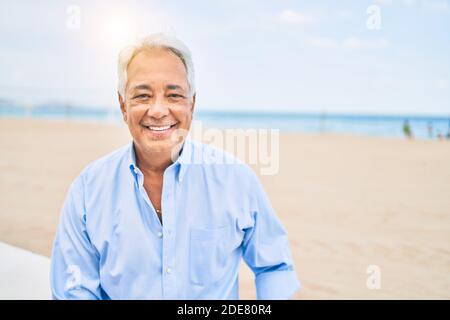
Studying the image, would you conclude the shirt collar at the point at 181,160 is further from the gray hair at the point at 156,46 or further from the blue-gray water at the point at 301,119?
the blue-gray water at the point at 301,119

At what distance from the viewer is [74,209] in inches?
51.1

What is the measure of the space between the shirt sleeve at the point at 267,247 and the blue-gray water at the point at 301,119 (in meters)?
11.3

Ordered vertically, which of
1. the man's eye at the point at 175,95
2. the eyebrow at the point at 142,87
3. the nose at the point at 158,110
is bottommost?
the nose at the point at 158,110

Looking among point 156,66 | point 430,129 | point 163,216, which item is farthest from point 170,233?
point 430,129

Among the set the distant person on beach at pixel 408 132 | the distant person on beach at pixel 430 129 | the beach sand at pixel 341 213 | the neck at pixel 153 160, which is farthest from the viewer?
the distant person on beach at pixel 408 132

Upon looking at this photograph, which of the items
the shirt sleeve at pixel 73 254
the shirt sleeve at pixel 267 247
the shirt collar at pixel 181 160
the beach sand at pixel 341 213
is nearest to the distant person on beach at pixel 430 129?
the beach sand at pixel 341 213

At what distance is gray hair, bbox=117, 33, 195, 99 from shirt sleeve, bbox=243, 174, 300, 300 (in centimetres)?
42

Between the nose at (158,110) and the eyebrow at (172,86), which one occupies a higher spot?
the eyebrow at (172,86)

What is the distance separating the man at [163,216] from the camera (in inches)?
50.7

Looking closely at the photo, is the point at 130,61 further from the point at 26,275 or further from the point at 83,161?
the point at 83,161

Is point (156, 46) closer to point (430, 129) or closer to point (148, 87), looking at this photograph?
point (148, 87)

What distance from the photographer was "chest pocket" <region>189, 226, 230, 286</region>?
4.38 feet

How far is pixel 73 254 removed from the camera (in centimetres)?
129
